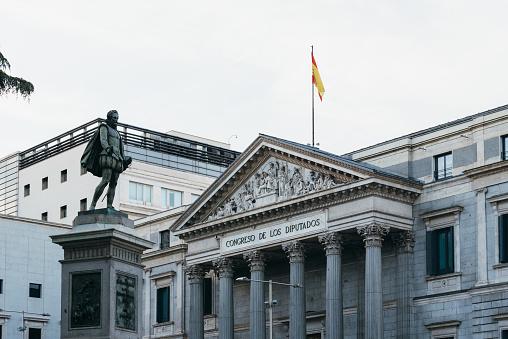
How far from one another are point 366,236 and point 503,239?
740 centimetres

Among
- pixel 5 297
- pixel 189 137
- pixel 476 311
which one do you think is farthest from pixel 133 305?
pixel 189 137

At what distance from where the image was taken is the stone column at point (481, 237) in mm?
54656

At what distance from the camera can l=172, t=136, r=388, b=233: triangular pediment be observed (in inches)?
2343

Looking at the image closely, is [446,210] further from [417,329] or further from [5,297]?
[5,297]

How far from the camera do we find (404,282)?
2301 inches

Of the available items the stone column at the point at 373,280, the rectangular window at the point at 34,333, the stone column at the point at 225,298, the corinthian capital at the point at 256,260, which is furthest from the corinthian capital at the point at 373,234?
the rectangular window at the point at 34,333

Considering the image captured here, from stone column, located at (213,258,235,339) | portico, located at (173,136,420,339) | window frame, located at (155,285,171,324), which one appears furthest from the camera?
window frame, located at (155,285,171,324)

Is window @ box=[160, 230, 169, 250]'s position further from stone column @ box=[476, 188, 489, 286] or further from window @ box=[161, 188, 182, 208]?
stone column @ box=[476, 188, 489, 286]

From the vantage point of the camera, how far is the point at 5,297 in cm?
7306

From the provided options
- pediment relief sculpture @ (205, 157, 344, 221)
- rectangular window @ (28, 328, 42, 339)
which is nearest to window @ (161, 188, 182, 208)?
rectangular window @ (28, 328, 42, 339)

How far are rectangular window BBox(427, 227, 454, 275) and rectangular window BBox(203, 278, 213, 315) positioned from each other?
66.7ft

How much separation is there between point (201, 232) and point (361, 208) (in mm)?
14218

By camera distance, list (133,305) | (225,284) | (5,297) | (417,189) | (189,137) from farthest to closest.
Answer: (189,137) → (5,297) → (225,284) → (417,189) → (133,305)

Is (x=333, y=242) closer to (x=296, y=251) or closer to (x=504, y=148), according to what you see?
(x=296, y=251)
